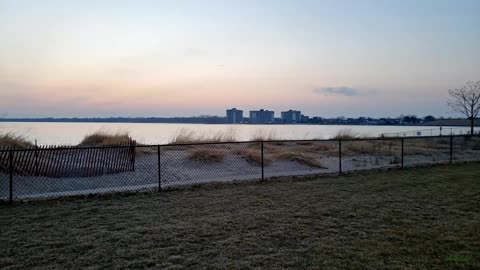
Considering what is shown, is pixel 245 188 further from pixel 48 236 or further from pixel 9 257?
pixel 9 257

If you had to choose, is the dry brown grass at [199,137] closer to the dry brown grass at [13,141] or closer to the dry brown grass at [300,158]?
the dry brown grass at [300,158]

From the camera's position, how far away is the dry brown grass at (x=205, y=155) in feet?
59.3

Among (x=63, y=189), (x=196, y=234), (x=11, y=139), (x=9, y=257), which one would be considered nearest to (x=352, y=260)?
(x=196, y=234)

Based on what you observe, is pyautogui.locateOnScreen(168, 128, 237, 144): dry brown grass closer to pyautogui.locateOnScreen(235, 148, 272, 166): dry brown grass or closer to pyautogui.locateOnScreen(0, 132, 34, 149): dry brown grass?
pyautogui.locateOnScreen(235, 148, 272, 166): dry brown grass

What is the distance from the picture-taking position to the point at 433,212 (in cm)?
779

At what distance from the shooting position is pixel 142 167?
1672cm

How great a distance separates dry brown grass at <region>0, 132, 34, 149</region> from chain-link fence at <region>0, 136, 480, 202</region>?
8.30 feet

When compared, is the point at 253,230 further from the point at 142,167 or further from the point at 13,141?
the point at 13,141

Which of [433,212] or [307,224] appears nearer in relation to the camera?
[307,224]

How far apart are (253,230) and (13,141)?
15.1 meters

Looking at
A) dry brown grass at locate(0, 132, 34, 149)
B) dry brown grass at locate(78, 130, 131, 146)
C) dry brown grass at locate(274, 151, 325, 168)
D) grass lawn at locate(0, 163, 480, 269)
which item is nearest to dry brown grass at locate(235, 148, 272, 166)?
dry brown grass at locate(274, 151, 325, 168)

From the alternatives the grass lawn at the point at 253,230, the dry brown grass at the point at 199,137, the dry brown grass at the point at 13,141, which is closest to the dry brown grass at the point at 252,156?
the dry brown grass at the point at 199,137

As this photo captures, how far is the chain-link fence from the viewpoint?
1209 centimetres

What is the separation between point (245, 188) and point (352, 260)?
255 inches
